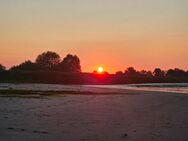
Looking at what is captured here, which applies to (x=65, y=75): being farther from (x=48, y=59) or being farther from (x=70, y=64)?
(x=48, y=59)

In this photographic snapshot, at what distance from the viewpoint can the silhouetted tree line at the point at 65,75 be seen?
402 feet

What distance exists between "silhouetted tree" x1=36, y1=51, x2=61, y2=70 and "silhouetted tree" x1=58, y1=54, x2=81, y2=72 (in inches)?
157

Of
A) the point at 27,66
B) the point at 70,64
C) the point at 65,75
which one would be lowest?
the point at 65,75

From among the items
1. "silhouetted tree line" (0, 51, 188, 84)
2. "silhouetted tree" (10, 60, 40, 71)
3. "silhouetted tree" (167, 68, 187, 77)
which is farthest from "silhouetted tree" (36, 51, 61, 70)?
"silhouetted tree" (167, 68, 187, 77)

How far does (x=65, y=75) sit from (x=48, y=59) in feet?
178

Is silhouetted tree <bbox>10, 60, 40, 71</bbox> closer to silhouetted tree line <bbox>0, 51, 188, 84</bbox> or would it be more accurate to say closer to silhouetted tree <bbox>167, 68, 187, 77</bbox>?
silhouetted tree line <bbox>0, 51, 188, 84</bbox>

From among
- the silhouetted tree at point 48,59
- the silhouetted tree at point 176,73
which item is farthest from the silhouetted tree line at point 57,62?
the silhouetted tree at point 176,73

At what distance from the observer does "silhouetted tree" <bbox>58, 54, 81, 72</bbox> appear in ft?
559

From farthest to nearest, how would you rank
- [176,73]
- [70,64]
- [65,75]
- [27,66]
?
[176,73] → [70,64] → [27,66] → [65,75]

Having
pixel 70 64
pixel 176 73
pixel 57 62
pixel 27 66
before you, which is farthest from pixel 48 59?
pixel 176 73

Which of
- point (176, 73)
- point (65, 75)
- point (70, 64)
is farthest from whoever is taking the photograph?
point (176, 73)

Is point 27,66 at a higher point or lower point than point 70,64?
lower

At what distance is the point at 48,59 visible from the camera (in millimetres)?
179875

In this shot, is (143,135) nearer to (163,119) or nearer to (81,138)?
(81,138)
